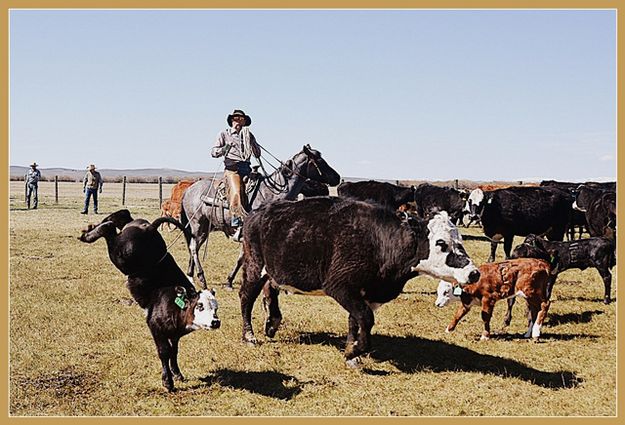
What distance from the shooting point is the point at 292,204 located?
821cm

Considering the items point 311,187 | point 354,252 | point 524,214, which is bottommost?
point 354,252

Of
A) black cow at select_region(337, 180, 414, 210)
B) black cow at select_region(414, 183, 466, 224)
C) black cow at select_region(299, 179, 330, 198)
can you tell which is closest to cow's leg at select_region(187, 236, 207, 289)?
black cow at select_region(299, 179, 330, 198)

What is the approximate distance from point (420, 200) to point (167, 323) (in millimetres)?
16448

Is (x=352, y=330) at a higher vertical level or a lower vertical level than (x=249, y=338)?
higher

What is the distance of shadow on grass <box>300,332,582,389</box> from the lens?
7477 mm

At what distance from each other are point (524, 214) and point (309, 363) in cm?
926

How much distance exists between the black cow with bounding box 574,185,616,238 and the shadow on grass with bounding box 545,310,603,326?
4.73 metres

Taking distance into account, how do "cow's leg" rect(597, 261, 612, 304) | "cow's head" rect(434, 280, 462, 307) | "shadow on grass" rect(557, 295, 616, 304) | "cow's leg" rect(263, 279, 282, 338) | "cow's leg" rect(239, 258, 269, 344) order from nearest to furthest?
"cow's leg" rect(239, 258, 269, 344) < "cow's leg" rect(263, 279, 282, 338) < "cow's head" rect(434, 280, 462, 307) < "cow's leg" rect(597, 261, 612, 304) < "shadow on grass" rect(557, 295, 616, 304)

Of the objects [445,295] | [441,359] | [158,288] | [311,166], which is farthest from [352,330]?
[311,166]

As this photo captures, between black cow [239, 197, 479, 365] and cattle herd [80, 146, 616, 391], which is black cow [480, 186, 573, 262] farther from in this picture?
black cow [239, 197, 479, 365]

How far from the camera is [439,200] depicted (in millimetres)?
21703

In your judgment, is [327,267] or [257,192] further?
[257,192]

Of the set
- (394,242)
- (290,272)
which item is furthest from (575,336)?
(290,272)

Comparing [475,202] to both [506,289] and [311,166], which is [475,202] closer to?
[311,166]
